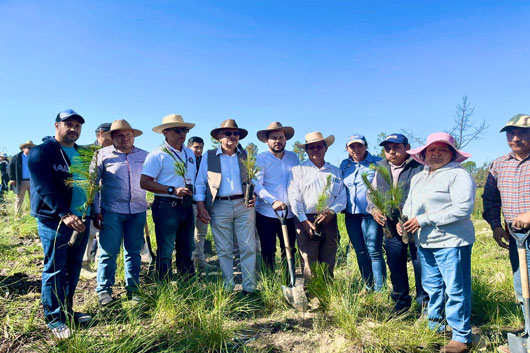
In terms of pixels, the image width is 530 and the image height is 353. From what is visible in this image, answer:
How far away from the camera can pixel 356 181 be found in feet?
13.3

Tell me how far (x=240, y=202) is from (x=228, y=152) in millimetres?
661

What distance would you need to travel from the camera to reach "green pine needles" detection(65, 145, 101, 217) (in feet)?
9.65

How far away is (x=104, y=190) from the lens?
3664 mm

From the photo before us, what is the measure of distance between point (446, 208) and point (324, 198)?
1310 millimetres

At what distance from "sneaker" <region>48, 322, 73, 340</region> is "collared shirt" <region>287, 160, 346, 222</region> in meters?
2.58

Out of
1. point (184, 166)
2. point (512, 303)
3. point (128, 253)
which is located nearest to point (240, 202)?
point (184, 166)

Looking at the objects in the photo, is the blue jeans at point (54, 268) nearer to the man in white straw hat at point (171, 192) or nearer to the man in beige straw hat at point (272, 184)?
the man in white straw hat at point (171, 192)

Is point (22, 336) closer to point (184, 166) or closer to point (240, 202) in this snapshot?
point (184, 166)

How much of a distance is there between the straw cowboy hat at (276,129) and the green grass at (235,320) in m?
1.89

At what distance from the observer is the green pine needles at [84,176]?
116 inches

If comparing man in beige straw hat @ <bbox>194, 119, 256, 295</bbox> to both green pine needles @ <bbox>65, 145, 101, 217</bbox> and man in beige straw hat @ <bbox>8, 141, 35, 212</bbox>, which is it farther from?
man in beige straw hat @ <bbox>8, 141, 35, 212</bbox>

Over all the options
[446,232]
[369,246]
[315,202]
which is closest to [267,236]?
[315,202]

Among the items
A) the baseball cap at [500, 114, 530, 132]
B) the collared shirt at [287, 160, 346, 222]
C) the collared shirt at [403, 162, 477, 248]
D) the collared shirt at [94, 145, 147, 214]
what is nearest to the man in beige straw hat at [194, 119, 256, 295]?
the collared shirt at [287, 160, 346, 222]

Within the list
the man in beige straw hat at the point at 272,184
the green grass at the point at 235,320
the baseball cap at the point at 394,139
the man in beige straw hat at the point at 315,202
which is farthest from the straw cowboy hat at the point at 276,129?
the green grass at the point at 235,320
